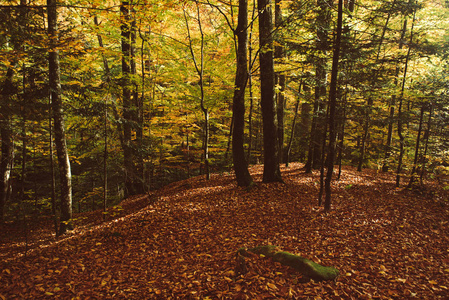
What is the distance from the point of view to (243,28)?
8.48 m

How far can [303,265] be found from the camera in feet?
14.4

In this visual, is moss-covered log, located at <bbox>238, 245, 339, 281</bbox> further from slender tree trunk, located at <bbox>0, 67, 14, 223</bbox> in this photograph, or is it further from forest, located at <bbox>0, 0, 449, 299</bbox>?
slender tree trunk, located at <bbox>0, 67, 14, 223</bbox>

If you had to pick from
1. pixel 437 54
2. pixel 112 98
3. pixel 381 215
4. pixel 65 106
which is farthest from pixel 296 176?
pixel 65 106

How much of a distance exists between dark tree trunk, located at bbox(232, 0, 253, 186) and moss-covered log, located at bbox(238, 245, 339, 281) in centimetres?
441

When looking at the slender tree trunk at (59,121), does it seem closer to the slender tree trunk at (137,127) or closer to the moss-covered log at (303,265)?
the slender tree trunk at (137,127)

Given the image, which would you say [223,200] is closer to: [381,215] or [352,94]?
[381,215]

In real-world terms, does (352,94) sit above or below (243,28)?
below

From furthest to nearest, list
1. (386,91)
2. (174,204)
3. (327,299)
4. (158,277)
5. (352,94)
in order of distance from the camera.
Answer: (352,94)
(386,91)
(174,204)
(158,277)
(327,299)

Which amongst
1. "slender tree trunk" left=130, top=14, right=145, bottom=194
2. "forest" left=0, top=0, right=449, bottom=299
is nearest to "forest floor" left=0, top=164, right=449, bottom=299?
"forest" left=0, top=0, right=449, bottom=299

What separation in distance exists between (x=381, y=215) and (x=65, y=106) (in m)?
11.4

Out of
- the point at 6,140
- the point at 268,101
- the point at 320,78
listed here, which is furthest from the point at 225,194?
the point at 6,140

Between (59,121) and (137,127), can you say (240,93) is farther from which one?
(59,121)

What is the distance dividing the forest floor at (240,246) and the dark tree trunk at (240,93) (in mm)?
915

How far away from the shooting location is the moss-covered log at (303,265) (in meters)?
4.23
